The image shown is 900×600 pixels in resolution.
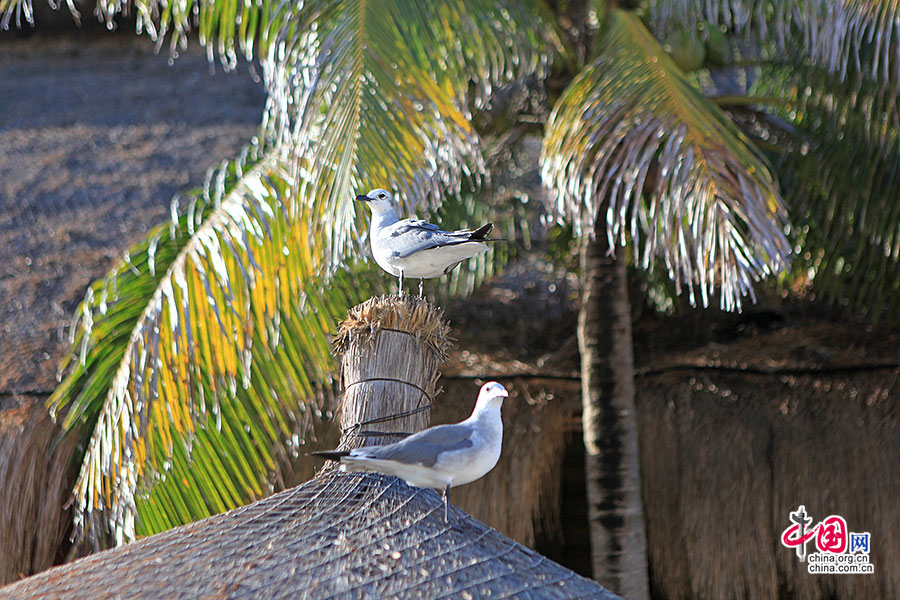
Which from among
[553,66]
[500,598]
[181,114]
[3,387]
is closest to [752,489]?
[553,66]

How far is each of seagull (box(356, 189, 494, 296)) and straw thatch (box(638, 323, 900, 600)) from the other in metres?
2.42

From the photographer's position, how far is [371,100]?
9.34ft

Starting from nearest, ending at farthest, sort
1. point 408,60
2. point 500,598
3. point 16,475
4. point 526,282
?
1. point 500,598
2. point 408,60
3. point 16,475
4. point 526,282

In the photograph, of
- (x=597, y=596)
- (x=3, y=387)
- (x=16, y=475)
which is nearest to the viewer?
(x=597, y=596)

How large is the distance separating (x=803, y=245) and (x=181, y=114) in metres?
4.93

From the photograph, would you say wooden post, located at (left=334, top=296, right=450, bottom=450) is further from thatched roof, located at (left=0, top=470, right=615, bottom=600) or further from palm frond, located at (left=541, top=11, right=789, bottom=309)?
palm frond, located at (left=541, top=11, right=789, bottom=309)

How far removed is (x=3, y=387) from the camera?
13.6 feet

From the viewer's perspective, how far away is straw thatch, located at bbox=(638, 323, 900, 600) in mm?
4176

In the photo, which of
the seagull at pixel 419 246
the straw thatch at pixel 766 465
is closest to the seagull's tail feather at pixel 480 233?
the seagull at pixel 419 246

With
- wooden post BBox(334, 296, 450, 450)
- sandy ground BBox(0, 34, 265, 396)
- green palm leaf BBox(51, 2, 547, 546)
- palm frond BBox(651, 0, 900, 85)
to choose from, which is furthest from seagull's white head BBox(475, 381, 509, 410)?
sandy ground BBox(0, 34, 265, 396)

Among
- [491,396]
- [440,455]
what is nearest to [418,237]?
[491,396]

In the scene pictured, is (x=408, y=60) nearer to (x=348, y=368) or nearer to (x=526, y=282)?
(x=348, y=368)

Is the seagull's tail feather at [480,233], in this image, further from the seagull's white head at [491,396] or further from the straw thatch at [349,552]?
the seagull's white head at [491,396]

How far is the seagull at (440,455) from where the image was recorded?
1.87 meters
